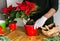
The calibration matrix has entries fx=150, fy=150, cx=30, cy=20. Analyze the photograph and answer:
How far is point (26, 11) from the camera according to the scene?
132cm

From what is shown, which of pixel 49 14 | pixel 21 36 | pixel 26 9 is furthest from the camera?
pixel 49 14

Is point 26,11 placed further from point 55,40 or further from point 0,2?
point 0,2

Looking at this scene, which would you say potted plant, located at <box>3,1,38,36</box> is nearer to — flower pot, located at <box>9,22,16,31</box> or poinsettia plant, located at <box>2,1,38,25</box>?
poinsettia plant, located at <box>2,1,38,25</box>

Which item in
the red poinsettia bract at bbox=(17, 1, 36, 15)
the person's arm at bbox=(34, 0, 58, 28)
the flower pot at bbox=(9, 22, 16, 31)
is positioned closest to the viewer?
the red poinsettia bract at bbox=(17, 1, 36, 15)

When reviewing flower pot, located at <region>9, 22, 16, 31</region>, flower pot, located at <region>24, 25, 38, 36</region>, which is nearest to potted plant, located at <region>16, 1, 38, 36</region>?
flower pot, located at <region>24, 25, 38, 36</region>

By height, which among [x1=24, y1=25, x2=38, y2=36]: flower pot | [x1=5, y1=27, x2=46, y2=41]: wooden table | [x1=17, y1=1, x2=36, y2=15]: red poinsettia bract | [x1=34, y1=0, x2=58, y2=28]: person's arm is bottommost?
[x1=5, y1=27, x2=46, y2=41]: wooden table

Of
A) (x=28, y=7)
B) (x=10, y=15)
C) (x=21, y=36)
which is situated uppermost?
(x=28, y=7)

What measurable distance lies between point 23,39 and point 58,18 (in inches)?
47.5

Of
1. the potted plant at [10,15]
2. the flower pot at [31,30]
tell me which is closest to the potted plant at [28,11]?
the flower pot at [31,30]

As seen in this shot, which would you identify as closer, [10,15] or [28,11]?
[28,11]

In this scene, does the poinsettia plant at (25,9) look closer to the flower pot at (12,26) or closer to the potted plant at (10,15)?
the potted plant at (10,15)

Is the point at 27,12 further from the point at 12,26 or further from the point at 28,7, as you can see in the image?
the point at 12,26

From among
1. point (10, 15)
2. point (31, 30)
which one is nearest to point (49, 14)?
point (31, 30)

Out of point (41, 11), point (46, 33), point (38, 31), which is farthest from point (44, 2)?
point (46, 33)
